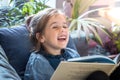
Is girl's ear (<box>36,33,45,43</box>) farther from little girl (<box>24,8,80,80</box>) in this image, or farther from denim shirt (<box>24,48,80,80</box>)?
denim shirt (<box>24,48,80,80</box>)

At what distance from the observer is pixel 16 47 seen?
157cm

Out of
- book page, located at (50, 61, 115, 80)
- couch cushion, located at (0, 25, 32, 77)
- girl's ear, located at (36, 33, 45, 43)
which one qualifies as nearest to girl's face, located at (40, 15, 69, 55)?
girl's ear, located at (36, 33, 45, 43)

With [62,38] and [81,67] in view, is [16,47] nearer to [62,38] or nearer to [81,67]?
[62,38]

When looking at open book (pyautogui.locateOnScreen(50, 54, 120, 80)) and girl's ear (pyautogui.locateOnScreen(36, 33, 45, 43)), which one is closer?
open book (pyautogui.locateOnScreen(50, 54, 120, 80))

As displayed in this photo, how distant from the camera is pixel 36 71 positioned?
1.39 meters

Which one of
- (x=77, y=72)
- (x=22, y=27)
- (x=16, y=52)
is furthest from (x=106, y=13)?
(x=77, y=72)

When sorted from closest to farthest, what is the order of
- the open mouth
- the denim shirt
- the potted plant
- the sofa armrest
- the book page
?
1. the sofa armrest
2. the book page
3. the denim shirt
4. the open mouth
5. the potted plant

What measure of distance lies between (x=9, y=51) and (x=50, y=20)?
1.05ft

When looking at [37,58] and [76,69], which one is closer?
[76,69]

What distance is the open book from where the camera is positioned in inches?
42.7

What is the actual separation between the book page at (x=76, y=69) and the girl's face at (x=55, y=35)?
348mm

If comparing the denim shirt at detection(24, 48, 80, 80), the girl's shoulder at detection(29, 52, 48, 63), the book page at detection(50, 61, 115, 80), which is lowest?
the denim shirt at detection(24, 48, 80, 80)

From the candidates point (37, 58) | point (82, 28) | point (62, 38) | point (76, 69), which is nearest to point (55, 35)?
point (62, 38)

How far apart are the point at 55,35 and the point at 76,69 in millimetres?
426
